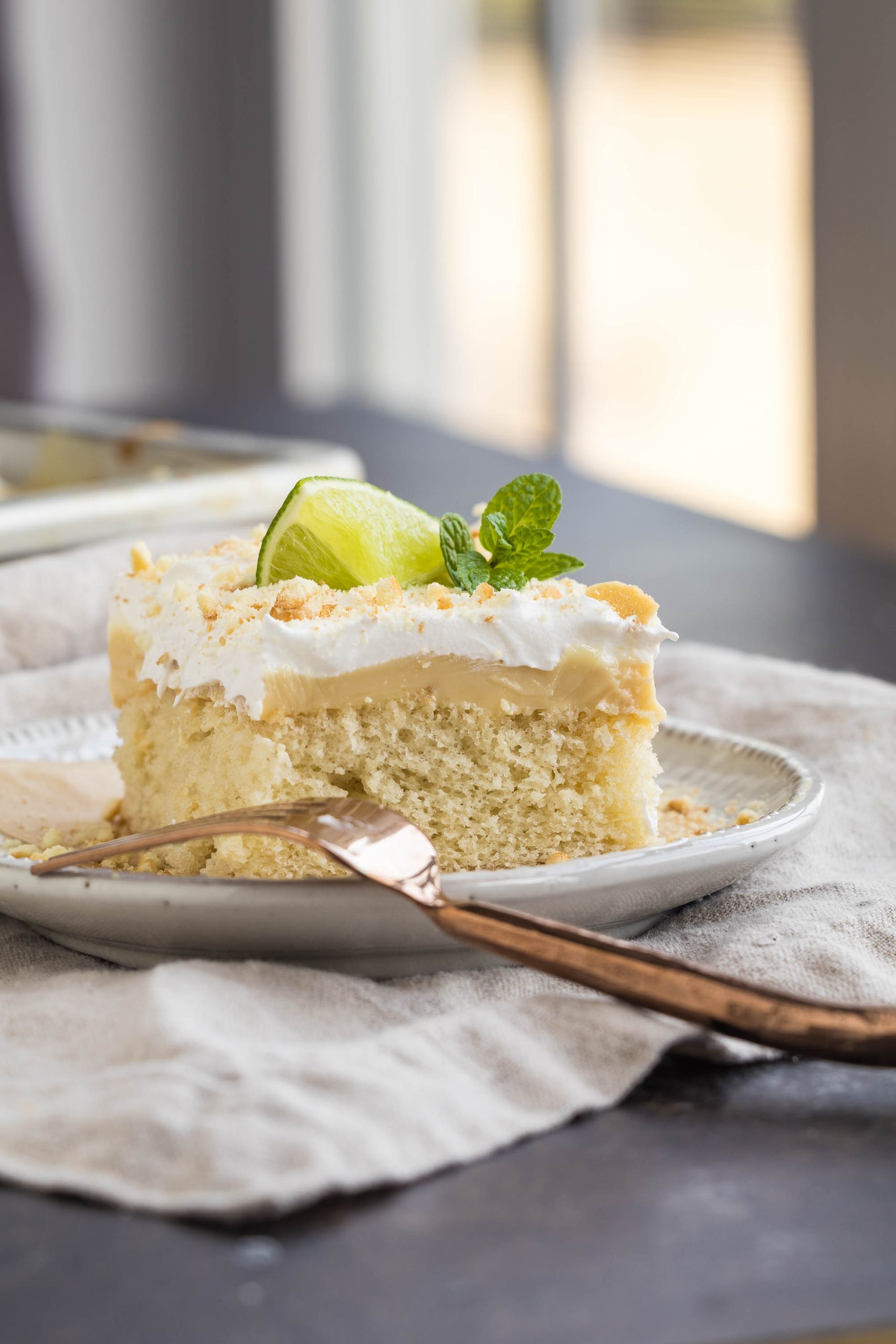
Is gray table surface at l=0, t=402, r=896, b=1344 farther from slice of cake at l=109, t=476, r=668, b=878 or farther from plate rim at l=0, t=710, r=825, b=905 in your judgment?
slice of cake at l=109, t=476, r=668, b=878

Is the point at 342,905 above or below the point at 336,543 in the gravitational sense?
below

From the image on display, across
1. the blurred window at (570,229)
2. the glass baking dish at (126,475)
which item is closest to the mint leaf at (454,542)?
the glass baking dish at (126,475)

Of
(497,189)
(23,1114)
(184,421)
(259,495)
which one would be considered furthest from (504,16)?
(23,1114)

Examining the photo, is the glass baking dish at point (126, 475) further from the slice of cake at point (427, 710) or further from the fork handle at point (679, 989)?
the fork handle at point (679, 989)

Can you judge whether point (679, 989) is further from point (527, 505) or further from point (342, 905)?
point (527, 505)

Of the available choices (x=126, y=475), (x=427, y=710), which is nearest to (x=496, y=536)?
(x=427, y=710)

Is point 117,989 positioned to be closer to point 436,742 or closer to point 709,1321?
point 436,742
